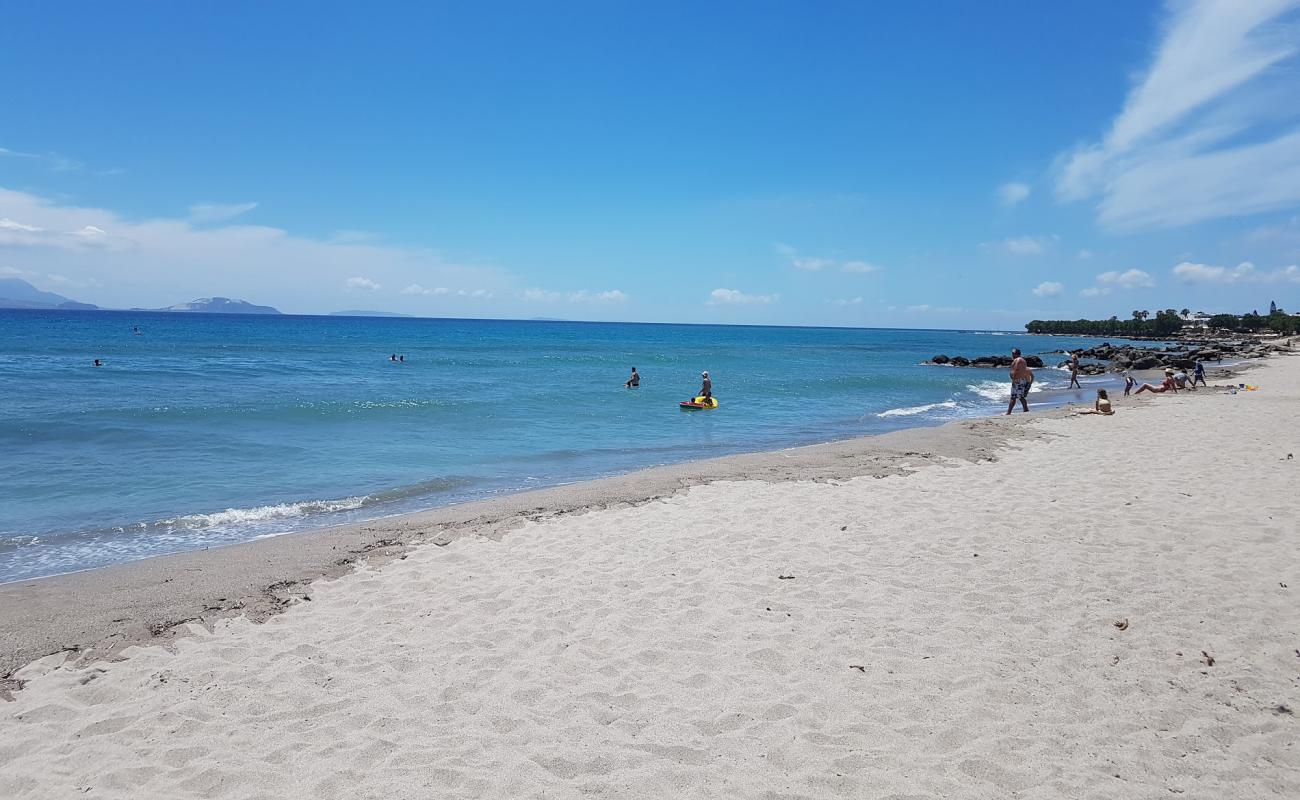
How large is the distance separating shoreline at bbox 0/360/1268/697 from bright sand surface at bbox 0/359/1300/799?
1.11ft

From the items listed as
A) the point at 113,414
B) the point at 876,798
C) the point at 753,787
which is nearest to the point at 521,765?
the point at 753,787

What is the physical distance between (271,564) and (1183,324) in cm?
12050

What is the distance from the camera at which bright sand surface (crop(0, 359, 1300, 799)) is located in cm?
352

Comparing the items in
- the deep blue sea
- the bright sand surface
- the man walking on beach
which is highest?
the man walking on beach

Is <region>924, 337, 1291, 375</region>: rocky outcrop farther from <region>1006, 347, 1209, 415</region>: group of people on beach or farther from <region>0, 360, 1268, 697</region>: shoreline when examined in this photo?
<region>0, 360, 1268, 697</region>: shoreline

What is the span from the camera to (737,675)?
4500 mm

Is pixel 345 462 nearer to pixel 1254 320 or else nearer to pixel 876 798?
pixel 876 798

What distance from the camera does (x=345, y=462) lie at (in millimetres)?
13859

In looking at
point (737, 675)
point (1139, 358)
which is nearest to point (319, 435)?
point (737, 675)

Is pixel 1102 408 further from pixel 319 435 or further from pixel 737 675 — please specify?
pixel 319 435

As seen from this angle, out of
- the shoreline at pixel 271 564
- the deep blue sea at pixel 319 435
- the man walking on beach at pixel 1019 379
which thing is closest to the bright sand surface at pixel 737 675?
the shoreline at pixel 271 564

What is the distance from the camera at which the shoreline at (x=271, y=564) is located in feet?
17.7

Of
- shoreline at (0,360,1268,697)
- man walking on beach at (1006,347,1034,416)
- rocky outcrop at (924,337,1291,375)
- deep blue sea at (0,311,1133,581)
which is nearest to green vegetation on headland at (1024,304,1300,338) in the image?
rocky outcrop at (924,337,1291,375)

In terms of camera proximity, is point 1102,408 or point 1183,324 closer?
point 1102,408
